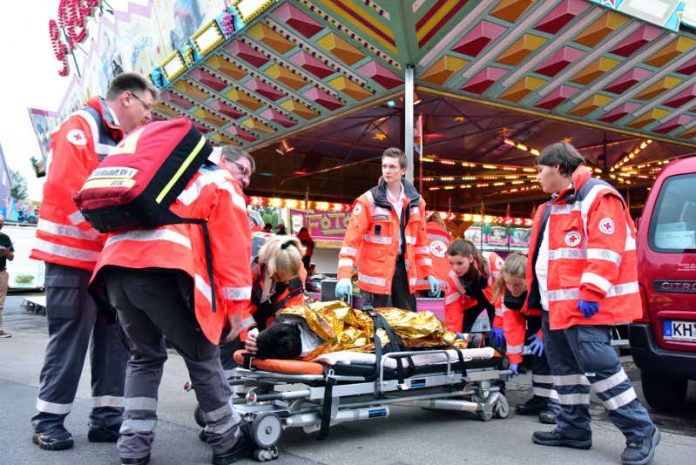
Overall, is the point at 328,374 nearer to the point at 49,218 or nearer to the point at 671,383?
the point at 49,218

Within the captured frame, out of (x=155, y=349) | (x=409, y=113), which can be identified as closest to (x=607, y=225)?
(x=155, y=349)

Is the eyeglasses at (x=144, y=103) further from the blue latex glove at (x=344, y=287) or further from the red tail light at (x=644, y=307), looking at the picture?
the red tail light at (x=644, y=307)

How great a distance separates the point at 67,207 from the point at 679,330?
153 inches

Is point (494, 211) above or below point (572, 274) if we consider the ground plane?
above

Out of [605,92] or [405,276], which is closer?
[405,276]

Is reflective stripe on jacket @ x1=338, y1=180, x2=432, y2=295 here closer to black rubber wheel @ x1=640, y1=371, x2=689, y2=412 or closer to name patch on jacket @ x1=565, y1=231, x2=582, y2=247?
name patch on jacket @ x1=565, y1=231, x2=582, y2=247

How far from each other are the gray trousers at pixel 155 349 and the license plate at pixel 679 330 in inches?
117

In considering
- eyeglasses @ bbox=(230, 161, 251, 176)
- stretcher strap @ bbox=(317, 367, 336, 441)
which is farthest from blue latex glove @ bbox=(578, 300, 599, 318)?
eyeglasses @ bbox=(230, 161, 251, 176)

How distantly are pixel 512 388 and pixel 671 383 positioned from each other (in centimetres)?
137

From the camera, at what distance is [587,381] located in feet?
11.4

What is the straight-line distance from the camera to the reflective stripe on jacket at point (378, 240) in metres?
4.93

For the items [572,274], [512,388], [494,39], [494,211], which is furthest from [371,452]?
[494,211]

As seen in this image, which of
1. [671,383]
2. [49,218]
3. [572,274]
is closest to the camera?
[49,218]

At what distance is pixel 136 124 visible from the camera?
11.3ft
